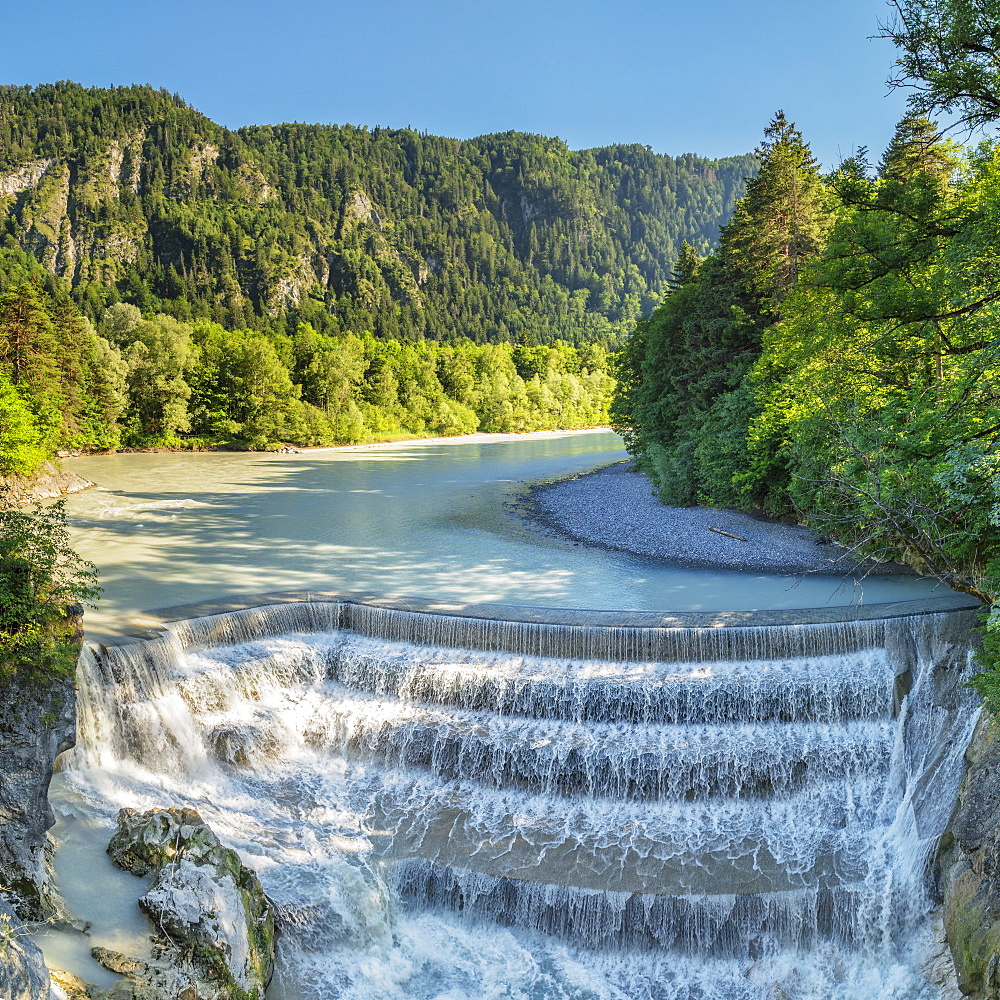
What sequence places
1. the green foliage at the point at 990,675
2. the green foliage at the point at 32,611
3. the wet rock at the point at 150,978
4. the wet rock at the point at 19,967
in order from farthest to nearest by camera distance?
the green foliage at the point at 990,675
the green foliage at the point at 32,611
the wet rock at the point at 150,978
the wet rock at the point at 19,967

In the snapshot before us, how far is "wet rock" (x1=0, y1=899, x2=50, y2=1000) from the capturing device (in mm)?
5141

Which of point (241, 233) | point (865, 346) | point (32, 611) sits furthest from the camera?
point (241, 233)

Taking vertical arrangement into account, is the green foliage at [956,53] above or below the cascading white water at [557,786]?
above

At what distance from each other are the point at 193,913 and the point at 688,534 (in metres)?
17.5

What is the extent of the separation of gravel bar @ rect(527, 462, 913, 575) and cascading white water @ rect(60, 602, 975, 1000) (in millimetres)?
3817

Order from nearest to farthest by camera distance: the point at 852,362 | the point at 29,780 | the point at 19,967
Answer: the point at 19,967 → the point at 29,780 → the point at 852,362

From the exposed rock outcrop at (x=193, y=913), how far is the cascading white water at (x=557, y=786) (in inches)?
25.8

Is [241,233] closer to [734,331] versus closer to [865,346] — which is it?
[734,331]

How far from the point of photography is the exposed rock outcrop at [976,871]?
734 cm

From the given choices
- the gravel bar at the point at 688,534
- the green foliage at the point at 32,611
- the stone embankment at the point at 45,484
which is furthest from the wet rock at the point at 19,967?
the stone embankment at the point at 45,484

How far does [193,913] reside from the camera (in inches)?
291

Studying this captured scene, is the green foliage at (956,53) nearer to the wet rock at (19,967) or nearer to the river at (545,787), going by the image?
the river at (545,787)

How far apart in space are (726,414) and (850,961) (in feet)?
57.6

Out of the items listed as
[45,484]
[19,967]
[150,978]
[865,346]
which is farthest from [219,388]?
[19,967]
